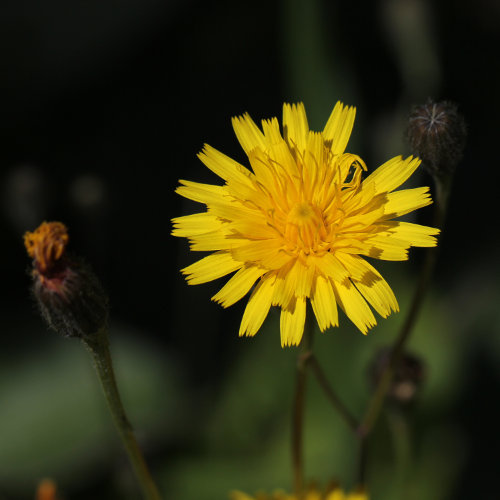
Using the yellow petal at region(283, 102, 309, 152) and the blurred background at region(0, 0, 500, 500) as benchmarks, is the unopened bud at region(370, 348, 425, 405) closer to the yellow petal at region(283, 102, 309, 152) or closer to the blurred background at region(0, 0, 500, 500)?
the blurred background at region(0, 0, 500, 500)

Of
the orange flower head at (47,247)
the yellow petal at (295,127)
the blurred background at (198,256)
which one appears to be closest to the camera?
the orange flower head at (47,247)

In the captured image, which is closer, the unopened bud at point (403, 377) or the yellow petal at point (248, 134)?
the yellow petal at point (248, 134)

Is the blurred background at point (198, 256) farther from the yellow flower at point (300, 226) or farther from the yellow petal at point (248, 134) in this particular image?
the yellow petal at point (248, 134)


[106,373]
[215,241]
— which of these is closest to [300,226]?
[215,241]

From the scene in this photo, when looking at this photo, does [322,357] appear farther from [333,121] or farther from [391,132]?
[333,121]

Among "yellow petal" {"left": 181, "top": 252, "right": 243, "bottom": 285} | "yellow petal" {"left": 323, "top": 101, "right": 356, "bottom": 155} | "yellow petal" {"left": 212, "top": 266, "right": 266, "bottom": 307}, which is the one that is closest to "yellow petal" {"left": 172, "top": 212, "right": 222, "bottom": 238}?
"yellow petal" {"left": 181, "top": 252, "right": 243, "bottom": 285}

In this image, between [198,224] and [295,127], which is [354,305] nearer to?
[198,224]

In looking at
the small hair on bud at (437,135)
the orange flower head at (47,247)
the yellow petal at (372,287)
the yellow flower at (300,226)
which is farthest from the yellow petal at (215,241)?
the small hair on bud at (437,135)
